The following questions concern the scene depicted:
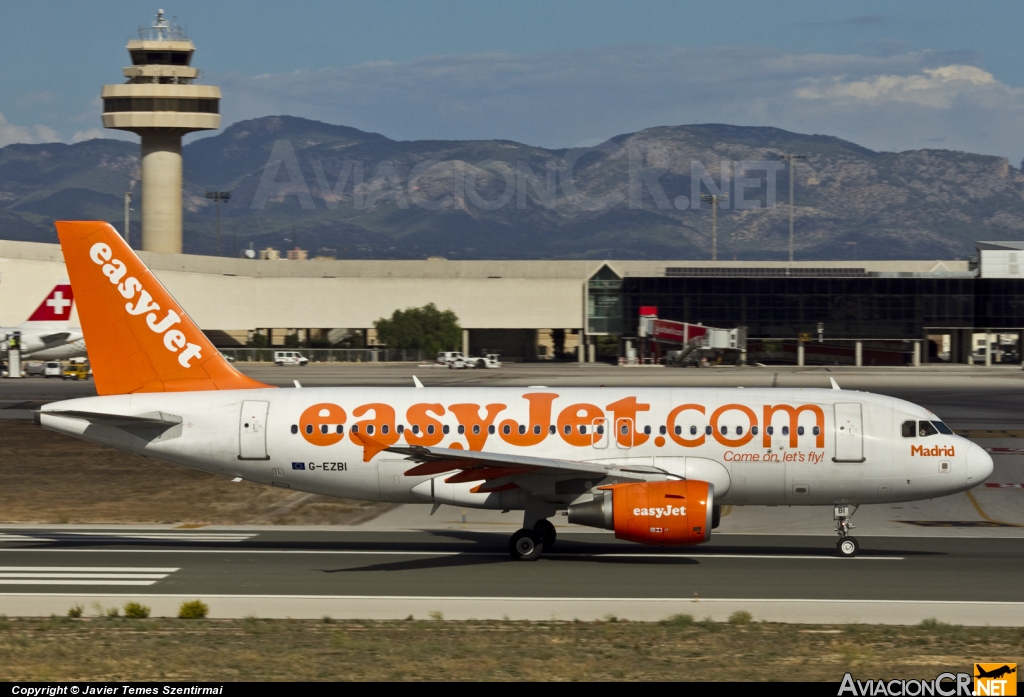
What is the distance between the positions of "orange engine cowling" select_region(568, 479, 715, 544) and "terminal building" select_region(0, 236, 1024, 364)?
133 m

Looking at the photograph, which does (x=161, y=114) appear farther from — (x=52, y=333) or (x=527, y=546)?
(x=527, y=546)

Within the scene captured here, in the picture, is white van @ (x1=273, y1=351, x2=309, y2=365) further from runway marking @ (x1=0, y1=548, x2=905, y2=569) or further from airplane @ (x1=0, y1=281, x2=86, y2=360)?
runway marking @ (x1=0, y1=548, x2=905, y2=569)

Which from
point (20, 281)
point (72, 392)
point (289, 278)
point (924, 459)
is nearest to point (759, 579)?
point (924, 459)

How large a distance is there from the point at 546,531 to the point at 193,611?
9835 mm

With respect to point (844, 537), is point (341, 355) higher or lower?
higher

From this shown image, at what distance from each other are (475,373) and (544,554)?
95048mm

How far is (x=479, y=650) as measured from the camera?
18.1 metres

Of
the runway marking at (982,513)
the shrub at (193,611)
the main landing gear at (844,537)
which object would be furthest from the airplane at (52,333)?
the main landing gear at (844,537)

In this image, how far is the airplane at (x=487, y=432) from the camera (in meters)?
27.5

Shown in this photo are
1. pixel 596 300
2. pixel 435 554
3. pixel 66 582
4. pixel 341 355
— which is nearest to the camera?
pixel 66 582

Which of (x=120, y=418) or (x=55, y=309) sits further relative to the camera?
(x=55, y=309)

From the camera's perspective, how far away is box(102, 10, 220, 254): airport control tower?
589 feet

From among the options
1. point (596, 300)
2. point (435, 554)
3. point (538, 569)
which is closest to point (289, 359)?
point (596, 300)

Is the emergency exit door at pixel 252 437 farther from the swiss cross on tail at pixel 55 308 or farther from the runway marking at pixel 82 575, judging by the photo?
the swiss cross on tail at pixel 55 308
